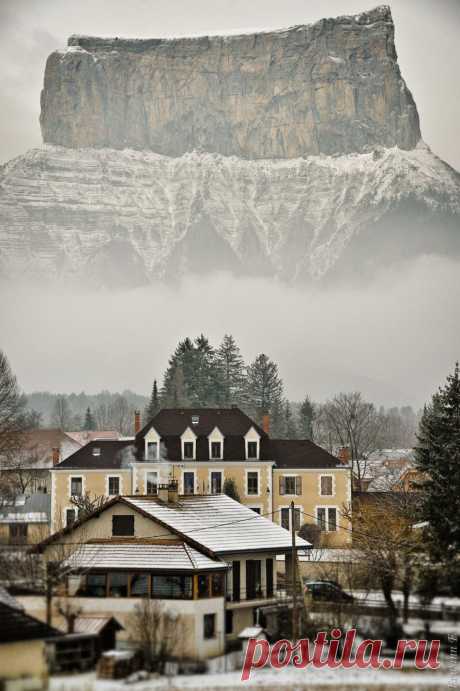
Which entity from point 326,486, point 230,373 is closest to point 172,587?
point 326,486

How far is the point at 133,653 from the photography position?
35.9 metres

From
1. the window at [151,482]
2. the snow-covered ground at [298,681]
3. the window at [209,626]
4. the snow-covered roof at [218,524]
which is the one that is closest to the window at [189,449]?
the window at [151,482]

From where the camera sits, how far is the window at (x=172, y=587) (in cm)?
4075

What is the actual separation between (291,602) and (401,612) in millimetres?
5659

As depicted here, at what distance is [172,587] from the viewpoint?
41.0 meters

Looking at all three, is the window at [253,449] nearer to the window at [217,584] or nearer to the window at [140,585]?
the window at [217,584]

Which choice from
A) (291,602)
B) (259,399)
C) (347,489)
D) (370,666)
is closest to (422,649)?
(370,666)

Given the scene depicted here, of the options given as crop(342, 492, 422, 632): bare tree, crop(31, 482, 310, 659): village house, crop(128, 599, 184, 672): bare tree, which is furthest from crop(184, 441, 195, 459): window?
crop(128, 599, 184, 672): bare tree

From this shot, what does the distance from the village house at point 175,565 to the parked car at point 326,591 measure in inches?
66.0

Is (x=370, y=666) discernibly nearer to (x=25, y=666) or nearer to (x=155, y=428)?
(x=25, y=666)

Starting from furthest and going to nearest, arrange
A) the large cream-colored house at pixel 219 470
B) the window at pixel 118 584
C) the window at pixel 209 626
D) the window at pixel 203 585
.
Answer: the large cream-colored house at pixel 219 470 → the window at pixel 203 585 → the window at pixel 118 584 → the window at pixel 209 626

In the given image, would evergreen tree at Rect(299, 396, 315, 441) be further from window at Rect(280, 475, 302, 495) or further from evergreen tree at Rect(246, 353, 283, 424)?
window at Rect(280, 475, 302, 495)

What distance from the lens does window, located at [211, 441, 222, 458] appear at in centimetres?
7931

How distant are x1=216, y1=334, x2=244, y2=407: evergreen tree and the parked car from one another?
7285 cm
